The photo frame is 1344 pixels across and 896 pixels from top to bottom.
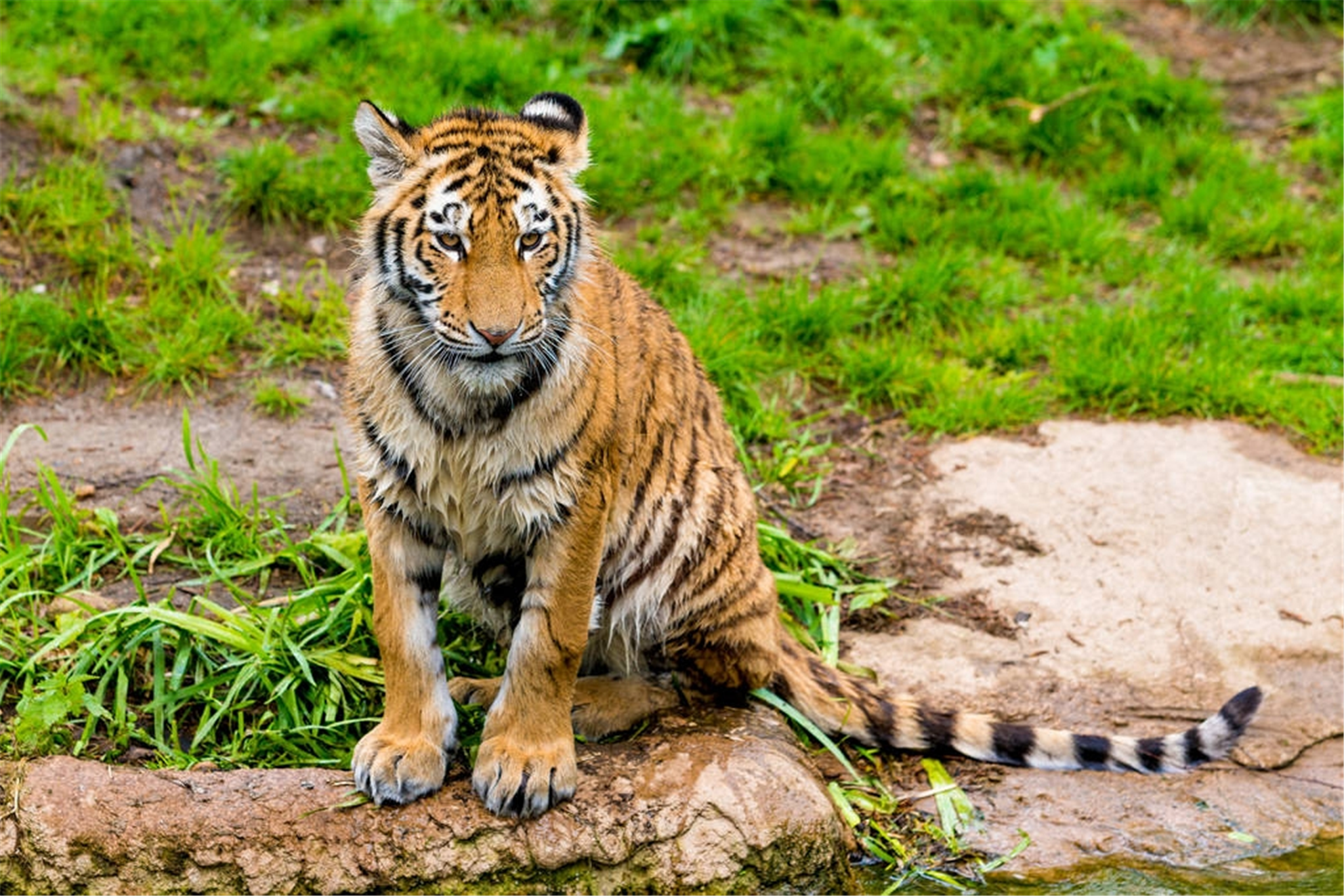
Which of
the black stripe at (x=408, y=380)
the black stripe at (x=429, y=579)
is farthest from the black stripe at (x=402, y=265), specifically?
the black stripe at (x=429, y=579)

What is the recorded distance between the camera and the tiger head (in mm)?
3738

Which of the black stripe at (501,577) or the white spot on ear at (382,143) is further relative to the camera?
the black stripe at (501,577)

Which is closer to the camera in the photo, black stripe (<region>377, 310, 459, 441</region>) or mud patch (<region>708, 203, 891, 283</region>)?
black stripe (<region>377, 310, 459, 441</region>)

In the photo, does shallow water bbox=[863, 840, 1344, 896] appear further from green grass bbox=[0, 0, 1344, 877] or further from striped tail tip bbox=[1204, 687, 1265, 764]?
striped tail tip bbox=[1204, 687, 1265, 764]

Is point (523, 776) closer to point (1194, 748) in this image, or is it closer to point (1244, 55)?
point (1194, 748)

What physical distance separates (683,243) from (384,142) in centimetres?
404

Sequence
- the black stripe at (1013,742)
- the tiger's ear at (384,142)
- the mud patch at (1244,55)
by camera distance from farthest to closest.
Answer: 1. the mud patch at (1244,55)
2. the black stripe at (1013,742)
3. the tiger's ear at (384,142)

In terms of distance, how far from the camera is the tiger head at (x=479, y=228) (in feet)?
12.3

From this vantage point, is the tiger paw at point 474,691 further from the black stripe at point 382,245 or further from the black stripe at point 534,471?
the black stripe at point 382,245

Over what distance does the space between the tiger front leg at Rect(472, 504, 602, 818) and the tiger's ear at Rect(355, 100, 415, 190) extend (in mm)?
1060

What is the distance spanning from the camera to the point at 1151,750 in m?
4.79

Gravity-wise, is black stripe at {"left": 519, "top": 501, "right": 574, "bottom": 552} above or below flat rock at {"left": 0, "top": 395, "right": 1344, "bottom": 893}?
above

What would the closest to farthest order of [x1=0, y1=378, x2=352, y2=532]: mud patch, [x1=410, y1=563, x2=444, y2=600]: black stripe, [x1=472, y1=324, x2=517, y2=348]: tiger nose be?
1. [x1=472, y1=324, x2=517, y2=348]: tiger nose
2. [x1=410, y1=563, x2=444, y2=600]: black stripe
3. [x1=0, y1=378, x2=352, y2=532]: mud patch

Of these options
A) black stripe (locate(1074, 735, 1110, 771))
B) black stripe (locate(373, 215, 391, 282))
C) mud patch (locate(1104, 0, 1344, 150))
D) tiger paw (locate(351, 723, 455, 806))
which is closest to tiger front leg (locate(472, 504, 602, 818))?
tiger paw (locate(351, 723, 455, 806))
